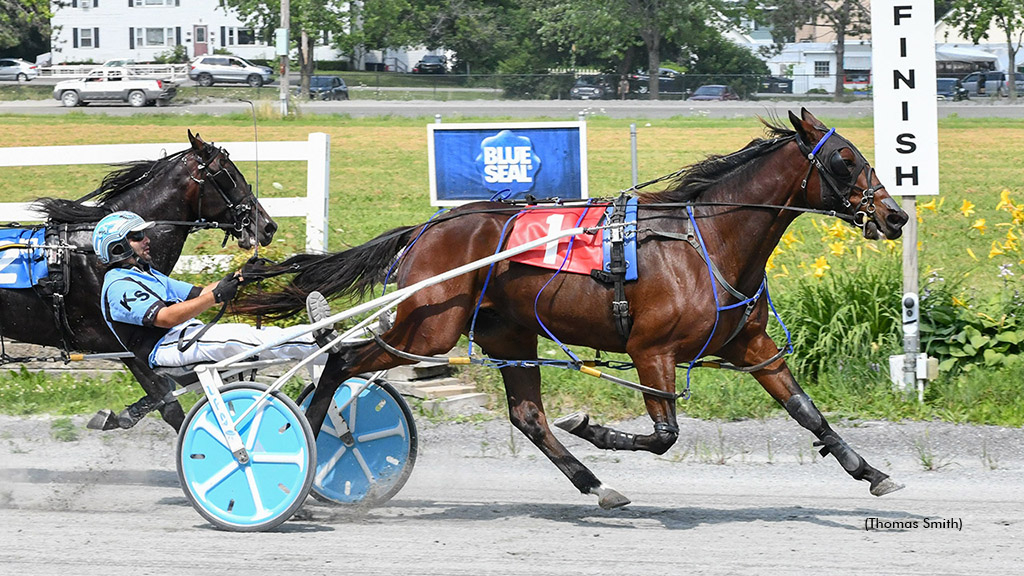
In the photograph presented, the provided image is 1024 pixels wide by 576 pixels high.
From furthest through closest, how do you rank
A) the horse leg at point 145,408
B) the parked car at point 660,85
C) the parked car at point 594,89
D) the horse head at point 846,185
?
the parked car at point 660,85 < the parked car at point 594,89 < the horse leg at point 145,408 < the horse head at point 846,185

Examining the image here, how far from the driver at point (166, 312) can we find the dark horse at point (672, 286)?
10.7 inches

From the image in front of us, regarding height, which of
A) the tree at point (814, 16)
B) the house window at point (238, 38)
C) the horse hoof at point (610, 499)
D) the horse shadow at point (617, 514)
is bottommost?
the horse shadow at point (617, 514)

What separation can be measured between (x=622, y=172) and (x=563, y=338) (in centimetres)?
1388

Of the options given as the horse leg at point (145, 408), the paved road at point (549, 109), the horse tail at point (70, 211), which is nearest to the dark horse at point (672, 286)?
the horse leg at point (145, 408)

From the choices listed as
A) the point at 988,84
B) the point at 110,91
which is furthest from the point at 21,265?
the point at 988,84

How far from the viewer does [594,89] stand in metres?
46.8

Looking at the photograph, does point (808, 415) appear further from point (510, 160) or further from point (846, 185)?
point (510, 160)

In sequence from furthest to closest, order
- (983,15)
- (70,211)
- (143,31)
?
(143,31)
(983,15)
(70,211)

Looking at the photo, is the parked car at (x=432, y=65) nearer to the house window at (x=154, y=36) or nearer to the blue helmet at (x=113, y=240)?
the house window at (x=154, y=36)

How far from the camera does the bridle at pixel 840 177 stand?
571 centimetres

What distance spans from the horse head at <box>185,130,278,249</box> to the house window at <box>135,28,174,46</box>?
62.7 meters

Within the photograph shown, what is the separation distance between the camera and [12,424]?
806 centimetres

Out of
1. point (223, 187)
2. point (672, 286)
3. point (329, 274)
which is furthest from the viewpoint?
point (223, 187)

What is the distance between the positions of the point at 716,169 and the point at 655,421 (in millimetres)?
1376
